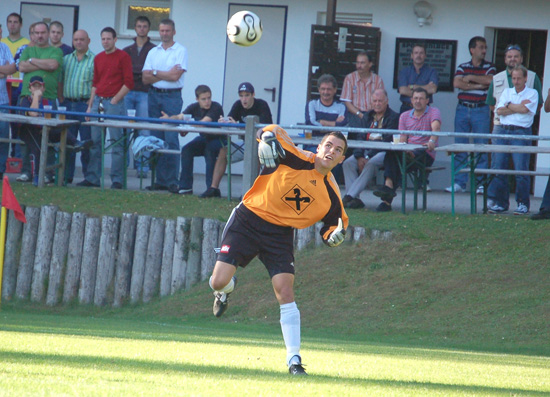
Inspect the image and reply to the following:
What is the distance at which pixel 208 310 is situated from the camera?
11.9 metres

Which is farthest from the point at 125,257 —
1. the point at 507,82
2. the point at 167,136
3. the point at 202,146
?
the point at 507,82

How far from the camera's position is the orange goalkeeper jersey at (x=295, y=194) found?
758 cm

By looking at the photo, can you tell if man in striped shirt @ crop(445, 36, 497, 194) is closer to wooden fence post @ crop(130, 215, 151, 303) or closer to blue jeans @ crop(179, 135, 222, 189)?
blue jeans @ crop(179, 135, 222, 189)

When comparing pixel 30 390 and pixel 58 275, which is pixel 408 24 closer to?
pixel 58 275

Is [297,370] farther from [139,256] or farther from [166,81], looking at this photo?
[166,81]

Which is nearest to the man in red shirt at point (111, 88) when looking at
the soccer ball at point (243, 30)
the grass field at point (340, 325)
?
the grass field at point (340, 325)

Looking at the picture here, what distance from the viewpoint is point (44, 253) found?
12969 mm

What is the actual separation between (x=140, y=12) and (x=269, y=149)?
12.1 meters

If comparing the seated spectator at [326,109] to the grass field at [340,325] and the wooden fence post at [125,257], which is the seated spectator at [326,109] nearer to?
the grass field at [340,325]

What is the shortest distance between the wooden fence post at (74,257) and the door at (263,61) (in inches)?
238

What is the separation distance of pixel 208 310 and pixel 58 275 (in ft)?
8.20

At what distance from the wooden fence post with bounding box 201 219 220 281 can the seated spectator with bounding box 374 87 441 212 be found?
2.51 meters

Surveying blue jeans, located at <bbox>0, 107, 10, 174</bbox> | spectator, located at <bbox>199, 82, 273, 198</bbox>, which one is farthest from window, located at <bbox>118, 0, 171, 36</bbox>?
spectator, located at <bbox>199, 82, 273, 198</bbox>

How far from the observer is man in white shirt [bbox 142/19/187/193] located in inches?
587
